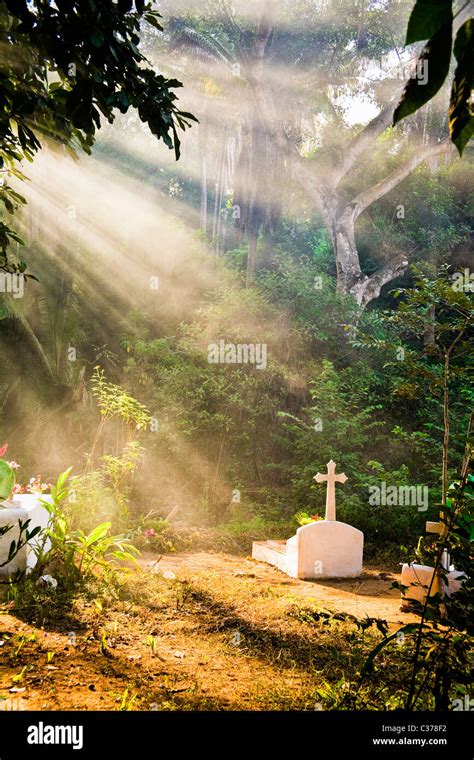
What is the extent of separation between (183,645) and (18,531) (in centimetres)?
190

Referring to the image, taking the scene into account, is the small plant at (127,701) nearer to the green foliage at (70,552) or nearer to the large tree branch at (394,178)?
the green foliage at (70,552)

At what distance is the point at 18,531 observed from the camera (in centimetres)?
481

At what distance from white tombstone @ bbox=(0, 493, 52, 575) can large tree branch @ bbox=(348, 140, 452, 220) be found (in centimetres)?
1279

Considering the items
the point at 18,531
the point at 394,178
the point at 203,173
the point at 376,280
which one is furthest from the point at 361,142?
the point at 18,531

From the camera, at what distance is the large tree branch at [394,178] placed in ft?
50.6

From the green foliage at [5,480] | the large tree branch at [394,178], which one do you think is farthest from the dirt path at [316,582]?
the large tree branch at [394,178]

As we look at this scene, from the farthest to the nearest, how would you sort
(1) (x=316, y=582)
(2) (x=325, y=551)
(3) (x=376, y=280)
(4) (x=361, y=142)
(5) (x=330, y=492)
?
(4) (x=361, y=142)
(3) (x=376, y=280)
(5) (x=330, y=492)
(2) (x=325, y=551)
(1) (x=316, y=582)

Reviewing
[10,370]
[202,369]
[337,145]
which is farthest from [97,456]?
[337,145]

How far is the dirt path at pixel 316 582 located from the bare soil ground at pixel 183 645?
0.04 meters

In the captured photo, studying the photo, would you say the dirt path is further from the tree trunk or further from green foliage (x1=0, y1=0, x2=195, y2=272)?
the tree trunk
